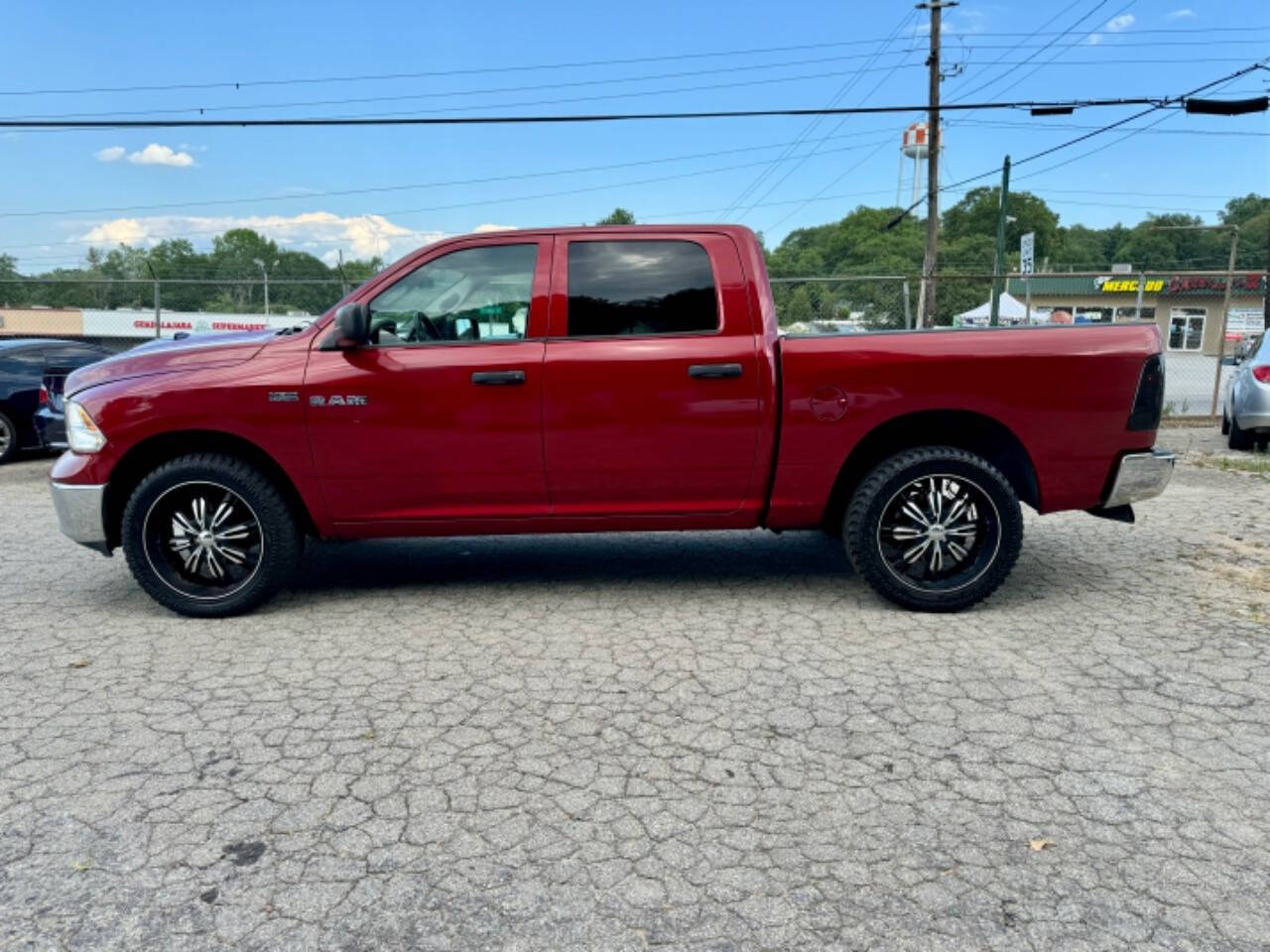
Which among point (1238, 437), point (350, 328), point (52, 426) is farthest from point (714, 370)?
point (1238, 437)

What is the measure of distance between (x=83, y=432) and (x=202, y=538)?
782 mm

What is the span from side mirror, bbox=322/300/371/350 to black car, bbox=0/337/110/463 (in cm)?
789

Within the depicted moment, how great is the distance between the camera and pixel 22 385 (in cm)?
1079

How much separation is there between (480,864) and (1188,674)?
10.3 feet

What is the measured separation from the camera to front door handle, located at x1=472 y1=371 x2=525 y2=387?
14.7 ft

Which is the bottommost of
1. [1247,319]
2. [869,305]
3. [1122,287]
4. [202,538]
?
[202,538]

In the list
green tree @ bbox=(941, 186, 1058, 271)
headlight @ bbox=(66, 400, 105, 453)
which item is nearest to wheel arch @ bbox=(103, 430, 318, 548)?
headlight @ bbox=(66, 400, 105, 453)

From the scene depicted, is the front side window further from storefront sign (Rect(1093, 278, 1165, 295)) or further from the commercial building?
storefront sign (Rect(1093, 278, 1165, 295))

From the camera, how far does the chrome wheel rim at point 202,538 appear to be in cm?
461

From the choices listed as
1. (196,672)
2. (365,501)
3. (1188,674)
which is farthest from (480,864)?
(1188,674)

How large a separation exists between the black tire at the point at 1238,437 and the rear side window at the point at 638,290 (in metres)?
8.91

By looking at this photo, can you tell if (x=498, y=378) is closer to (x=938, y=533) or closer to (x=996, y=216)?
(x=938, y=533)

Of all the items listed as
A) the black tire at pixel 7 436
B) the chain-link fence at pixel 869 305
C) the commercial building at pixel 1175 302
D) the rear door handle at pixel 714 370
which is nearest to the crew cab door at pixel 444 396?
the rear door handle at pixel 714 370

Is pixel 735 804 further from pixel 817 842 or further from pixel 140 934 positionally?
pixel 140 934
